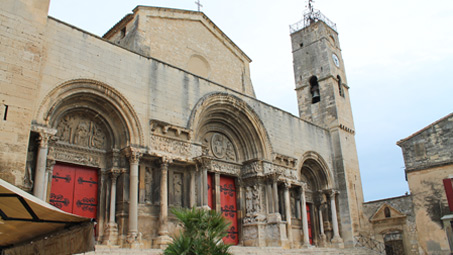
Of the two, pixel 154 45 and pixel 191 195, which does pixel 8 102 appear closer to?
pixel 191 195

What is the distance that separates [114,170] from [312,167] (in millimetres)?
10292

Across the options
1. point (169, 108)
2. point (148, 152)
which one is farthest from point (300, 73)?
point (148, 152)

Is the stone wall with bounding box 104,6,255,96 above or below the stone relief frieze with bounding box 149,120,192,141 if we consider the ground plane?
above

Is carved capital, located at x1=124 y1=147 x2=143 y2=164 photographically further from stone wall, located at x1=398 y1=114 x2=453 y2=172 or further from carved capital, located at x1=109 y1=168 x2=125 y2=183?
stone wall, located at x1=398 y1=114 x2=453 y2=172

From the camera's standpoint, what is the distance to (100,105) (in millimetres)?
10828

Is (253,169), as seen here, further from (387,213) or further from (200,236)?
(387,213)

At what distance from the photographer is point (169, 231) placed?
454 inches

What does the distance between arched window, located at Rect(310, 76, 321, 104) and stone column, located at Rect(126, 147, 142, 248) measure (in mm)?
12297

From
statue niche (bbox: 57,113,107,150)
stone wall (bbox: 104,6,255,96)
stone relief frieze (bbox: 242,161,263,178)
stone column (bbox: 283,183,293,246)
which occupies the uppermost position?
stone wall (bbox: 104,6,255,96)

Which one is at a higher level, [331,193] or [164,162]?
[164,162]

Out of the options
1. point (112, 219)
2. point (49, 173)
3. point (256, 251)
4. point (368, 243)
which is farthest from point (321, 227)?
point (49, 173)

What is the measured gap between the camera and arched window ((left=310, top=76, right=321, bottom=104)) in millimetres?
20688

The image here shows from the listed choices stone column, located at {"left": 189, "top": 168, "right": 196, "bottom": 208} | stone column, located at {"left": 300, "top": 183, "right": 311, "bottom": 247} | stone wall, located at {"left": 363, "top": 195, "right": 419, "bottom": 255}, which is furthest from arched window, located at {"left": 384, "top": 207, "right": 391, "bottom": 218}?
stone column, located at {"left": 189, "top": 168, "right": 196, "bottom": 208}

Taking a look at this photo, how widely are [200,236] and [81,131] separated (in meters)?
5.12
